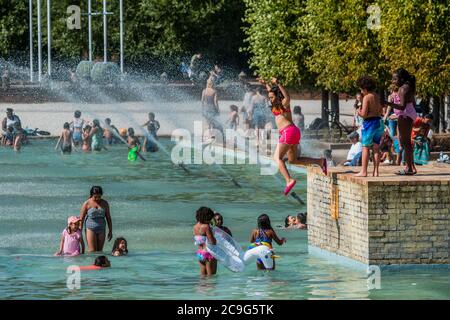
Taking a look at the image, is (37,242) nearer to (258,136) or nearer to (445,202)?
(445,202)

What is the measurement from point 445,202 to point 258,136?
71.1 feet

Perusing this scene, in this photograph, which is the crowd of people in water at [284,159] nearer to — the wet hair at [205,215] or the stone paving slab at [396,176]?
the wet hair at [205,215]

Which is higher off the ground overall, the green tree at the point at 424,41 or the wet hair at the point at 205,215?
the green tree at the point at 424,41

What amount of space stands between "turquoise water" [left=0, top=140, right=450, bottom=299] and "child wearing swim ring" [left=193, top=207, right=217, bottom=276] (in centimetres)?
19

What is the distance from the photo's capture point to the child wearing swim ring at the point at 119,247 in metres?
25.4

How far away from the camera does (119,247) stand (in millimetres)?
25484

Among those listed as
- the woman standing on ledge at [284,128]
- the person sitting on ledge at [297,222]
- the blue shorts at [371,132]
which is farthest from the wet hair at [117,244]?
the blue shorts at [371,132]

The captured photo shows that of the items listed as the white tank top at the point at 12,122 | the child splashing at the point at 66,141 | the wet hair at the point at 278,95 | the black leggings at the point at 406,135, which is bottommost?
the child splashing at the point at 66,141

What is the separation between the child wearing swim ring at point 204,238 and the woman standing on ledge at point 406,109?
288 centimetres

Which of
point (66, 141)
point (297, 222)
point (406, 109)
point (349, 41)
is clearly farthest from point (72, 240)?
point (66, 141)

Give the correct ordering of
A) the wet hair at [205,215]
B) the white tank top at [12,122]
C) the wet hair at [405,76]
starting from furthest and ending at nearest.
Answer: the white tank top at [12,122] < the wet hair at [405,76] < the wet hair at [205,215]

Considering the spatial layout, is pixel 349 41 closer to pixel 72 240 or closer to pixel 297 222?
pixel 297 222

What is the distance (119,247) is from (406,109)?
16.4 ft

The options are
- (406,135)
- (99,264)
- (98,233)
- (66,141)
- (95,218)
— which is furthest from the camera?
(66,141)
